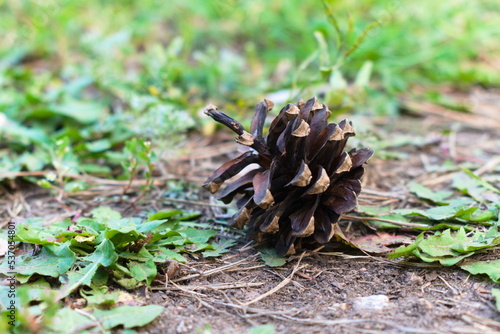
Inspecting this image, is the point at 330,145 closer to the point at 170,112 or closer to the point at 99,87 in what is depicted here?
the point at 170,112

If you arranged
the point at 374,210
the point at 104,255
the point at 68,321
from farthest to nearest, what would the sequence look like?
the point at 374,210 → the point at 104,255 → the point at 68,321

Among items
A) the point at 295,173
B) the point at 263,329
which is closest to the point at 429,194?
the point at 295,173

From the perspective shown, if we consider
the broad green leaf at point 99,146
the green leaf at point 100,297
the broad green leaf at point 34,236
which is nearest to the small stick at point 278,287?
the green leaf at point 100,297

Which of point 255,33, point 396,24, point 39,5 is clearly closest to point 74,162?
point 39,5

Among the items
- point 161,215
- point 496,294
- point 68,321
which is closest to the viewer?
point 68,321

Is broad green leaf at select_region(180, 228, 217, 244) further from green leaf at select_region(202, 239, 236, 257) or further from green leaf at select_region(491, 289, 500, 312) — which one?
A: green leaf at select_region(491, 289, 500, 312)

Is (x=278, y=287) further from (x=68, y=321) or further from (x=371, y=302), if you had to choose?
(x=68, y=321)

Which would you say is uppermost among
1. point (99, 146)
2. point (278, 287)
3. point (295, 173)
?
point (295, 173)
